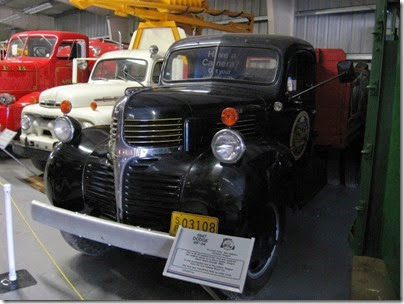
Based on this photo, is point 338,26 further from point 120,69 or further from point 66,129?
point 66,129

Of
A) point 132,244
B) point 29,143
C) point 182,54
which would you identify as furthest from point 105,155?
point 29,143

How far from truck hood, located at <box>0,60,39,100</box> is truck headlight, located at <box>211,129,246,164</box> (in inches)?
216

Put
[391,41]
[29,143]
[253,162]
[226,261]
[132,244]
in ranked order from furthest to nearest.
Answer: [29,143] → [391,41] → [253,162] → [132,244] → [226,261]

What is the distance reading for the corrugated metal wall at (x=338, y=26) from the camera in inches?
373

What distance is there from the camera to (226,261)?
6.68 ft

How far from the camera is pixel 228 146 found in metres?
2.32

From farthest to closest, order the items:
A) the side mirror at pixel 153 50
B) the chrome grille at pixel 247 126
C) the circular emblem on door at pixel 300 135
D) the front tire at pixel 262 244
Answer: the side mirror at pixel 153 50, the circular emblem on door at pixel 300 135, the chrome grille at pixel 247 126, the front tire at pixel 262 244

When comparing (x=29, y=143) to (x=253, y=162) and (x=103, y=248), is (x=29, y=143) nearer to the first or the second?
(x=103, y=248)

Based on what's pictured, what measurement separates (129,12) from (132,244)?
5467mm

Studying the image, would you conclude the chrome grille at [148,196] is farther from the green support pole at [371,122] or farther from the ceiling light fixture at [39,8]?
the ceiling light fixture at [39,8]

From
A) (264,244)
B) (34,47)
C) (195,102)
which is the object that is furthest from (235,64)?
(34,47)

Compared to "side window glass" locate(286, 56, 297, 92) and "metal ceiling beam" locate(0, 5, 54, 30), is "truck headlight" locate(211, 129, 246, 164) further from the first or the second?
"metal ceiling beam" locate(0, 5, 54, 30)

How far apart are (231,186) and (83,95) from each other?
11.6 feet

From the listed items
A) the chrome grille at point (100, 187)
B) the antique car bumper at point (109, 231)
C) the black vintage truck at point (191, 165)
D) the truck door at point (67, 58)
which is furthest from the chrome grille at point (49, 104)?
the antique car bumper at point (109, 231)
